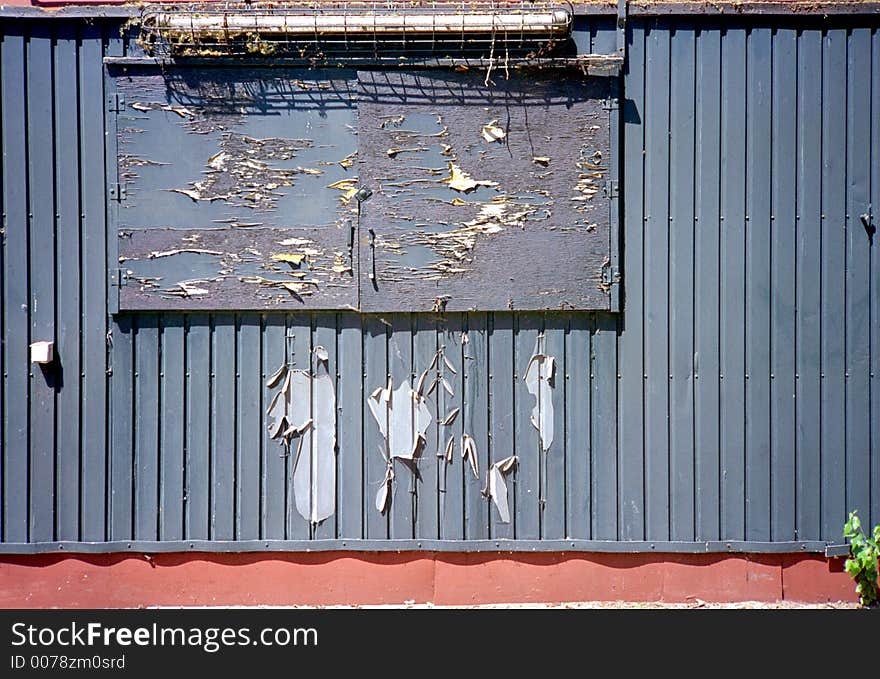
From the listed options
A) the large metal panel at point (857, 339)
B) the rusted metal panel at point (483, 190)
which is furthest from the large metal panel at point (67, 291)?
the large metal panel at point (857, 339)

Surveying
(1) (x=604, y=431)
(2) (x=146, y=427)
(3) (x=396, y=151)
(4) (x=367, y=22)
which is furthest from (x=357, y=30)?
(1) (x=604, y=431)

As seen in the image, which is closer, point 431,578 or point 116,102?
point 116,102

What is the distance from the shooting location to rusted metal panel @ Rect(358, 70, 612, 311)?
4.42 metres

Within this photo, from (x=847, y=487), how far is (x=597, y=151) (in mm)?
2498

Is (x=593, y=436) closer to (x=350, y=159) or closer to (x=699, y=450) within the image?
(x=699, y=450)

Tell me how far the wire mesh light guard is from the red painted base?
9.78 ft

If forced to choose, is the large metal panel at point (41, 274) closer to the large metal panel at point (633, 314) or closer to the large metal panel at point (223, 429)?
the large metal panel at point (223, 429)

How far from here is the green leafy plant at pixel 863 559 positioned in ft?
14.3

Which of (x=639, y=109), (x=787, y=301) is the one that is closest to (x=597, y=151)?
(x=639, y=109)

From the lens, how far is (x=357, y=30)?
14.2ft

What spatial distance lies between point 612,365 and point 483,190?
4.25ft

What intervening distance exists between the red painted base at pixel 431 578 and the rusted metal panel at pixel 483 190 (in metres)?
1.56

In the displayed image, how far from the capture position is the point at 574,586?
178 inches

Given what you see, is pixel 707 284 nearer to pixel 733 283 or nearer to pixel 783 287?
pixel 733 283
